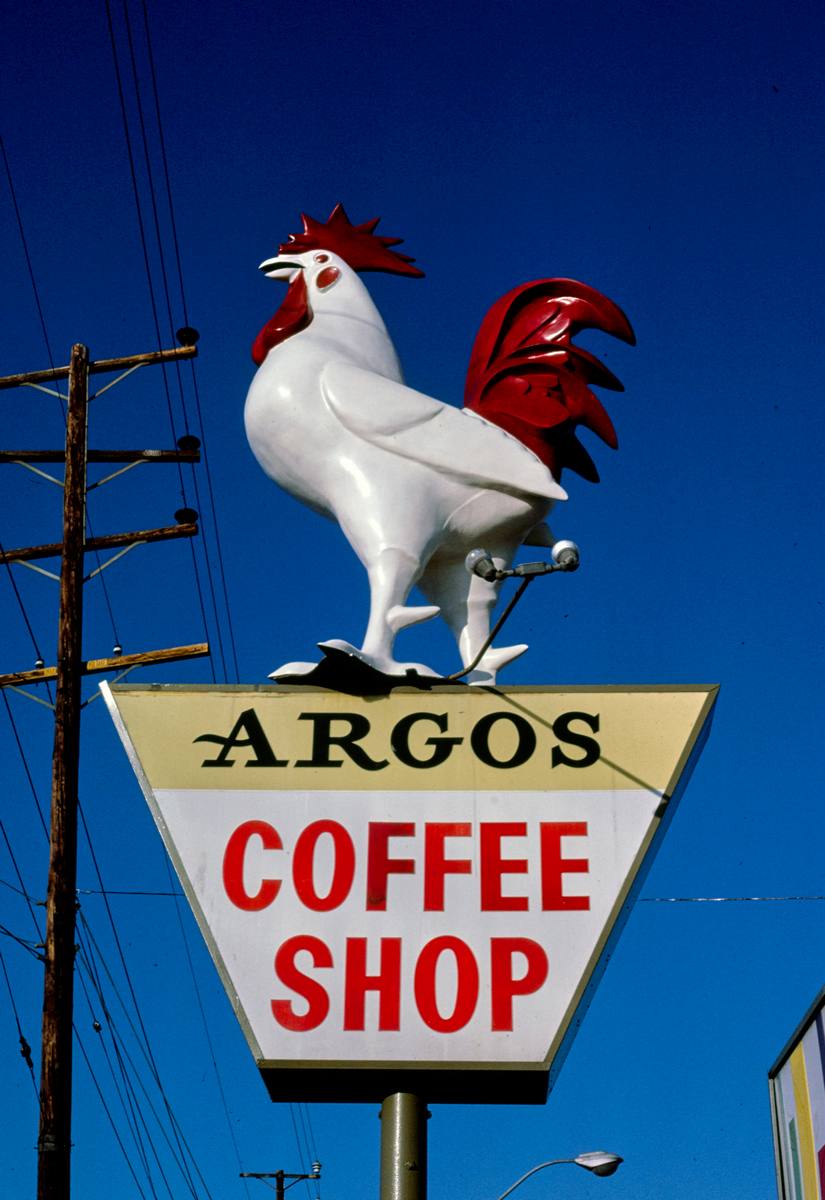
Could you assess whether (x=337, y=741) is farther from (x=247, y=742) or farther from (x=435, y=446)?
(x=435, y=446)

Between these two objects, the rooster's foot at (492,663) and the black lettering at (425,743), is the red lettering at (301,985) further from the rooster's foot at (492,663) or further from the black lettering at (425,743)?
the rooster's foot at (492,663)

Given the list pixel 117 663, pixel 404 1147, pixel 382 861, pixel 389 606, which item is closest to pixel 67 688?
pixel 117 663

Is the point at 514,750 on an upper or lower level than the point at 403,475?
lower

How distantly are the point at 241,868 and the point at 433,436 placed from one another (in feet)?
6.70

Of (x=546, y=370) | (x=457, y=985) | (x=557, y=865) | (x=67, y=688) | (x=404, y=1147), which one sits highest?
(x=67, y=688)

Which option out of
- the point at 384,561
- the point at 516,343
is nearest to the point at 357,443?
the point at 384,561

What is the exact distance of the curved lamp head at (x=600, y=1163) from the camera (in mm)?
18109

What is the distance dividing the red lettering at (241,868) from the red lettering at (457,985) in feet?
1.96

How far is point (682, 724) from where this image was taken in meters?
6.34

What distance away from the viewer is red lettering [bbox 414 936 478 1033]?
230 inches

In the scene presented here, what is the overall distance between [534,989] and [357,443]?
7.88ft

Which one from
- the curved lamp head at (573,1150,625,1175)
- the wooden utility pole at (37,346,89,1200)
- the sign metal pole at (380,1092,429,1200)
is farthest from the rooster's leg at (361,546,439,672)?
the curved lamp head at (573,1150,625,1175)

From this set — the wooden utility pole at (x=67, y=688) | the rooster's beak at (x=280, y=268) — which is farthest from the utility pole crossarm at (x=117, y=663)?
the rooster's beak at (x=280, y=268)

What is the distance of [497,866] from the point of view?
6090mm
